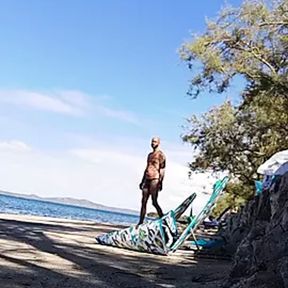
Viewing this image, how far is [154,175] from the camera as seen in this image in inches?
490

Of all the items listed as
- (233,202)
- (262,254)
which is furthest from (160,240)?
(233,202)

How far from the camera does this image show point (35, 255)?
817 centimetres

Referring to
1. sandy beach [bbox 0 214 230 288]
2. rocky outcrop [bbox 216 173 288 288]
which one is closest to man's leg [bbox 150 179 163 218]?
sandy beach [bbox 0 214 230 288]

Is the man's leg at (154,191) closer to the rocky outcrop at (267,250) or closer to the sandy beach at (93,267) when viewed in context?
the sandy beach at (93,267)

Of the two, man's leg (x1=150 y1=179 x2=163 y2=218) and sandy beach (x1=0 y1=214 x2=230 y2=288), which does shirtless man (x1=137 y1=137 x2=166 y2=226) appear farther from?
sandy beach (x1=0 y1=214 x2=230 y2=288)

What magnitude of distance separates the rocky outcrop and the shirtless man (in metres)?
4.90

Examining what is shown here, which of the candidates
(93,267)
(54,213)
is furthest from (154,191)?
(54,213)

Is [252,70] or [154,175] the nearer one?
[154,175]

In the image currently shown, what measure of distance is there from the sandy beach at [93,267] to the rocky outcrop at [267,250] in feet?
1.45

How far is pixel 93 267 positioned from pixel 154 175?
5.08m

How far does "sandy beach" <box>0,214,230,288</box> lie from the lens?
6.30 metres

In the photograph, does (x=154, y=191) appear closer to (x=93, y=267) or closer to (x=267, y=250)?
(x=93, y=267)

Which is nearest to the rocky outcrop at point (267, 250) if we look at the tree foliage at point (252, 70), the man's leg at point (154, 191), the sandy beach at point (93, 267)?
the sandy beach at point (93, 267)

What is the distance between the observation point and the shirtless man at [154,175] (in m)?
12.4
